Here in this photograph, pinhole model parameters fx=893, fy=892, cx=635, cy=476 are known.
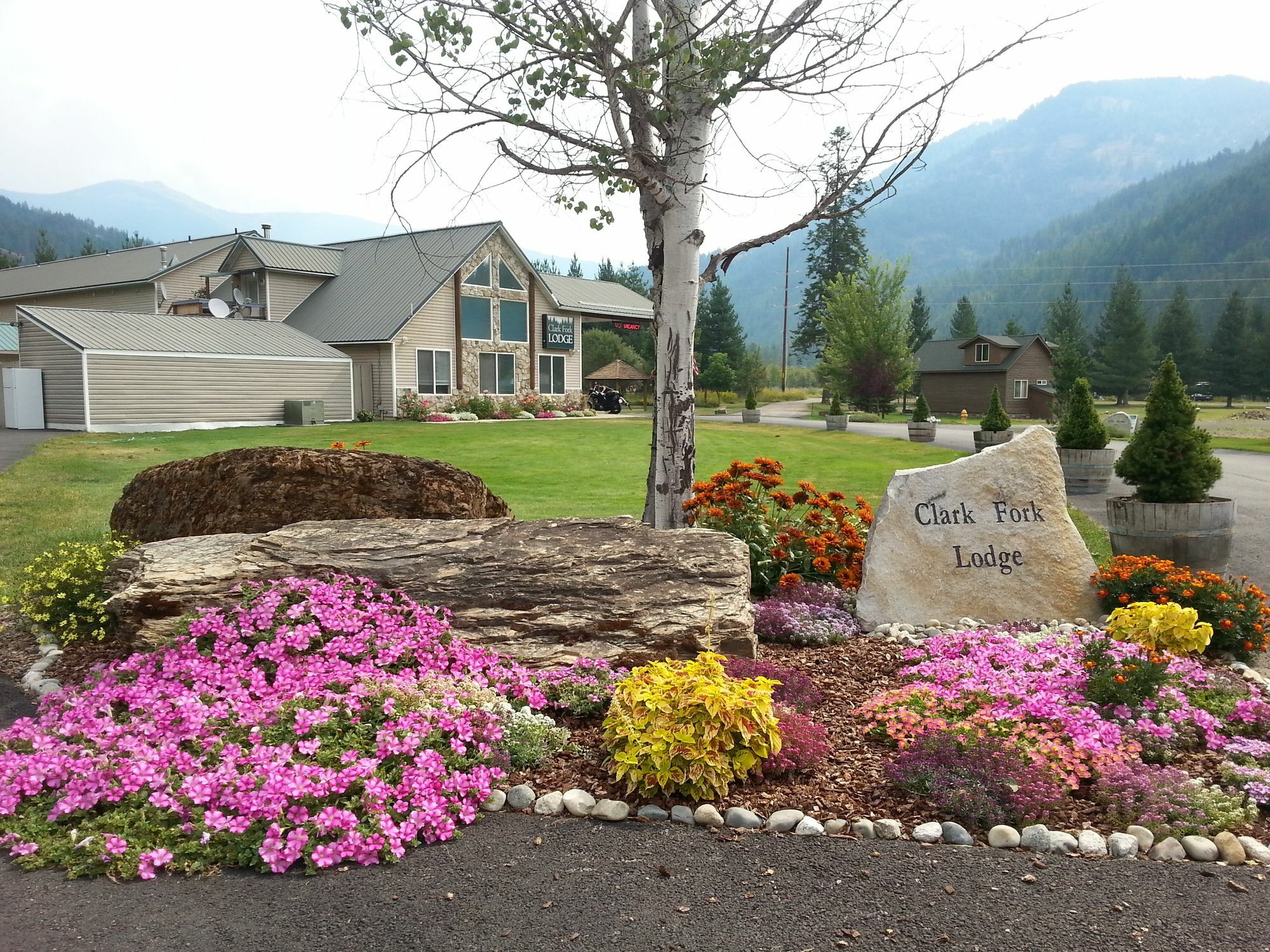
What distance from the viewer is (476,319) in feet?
116

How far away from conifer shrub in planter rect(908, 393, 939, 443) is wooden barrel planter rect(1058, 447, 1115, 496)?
51.2 ft

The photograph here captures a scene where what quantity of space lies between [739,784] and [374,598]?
103 inches

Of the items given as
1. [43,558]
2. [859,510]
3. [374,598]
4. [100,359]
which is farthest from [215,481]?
[100,359]

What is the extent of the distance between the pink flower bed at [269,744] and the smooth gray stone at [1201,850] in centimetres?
278

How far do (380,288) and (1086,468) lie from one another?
2834 cm

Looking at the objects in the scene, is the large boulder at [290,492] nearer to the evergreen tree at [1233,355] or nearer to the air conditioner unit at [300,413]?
the air conditioner unit at [300,413]

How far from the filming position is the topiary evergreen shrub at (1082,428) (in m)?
12.3

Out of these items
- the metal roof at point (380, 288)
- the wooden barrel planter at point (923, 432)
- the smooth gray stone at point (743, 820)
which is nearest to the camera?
the smooth gray stone at point (743, 820)

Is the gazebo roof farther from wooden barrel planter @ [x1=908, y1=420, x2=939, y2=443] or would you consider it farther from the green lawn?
wooden barrel planter @ [x1=908, y1=420, x2=939, y2=443]

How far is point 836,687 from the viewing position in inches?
208

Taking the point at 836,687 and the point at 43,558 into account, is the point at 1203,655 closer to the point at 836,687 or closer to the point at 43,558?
the point at 836,687

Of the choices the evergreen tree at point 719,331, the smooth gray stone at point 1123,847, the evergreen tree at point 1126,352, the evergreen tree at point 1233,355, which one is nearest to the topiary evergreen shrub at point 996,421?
the smooth gray stone at point 1123,847

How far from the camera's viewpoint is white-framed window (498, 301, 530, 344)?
3656cm

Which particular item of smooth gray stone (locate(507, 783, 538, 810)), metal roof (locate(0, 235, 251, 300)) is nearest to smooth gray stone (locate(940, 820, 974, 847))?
smooth gray stone (locate(507, 783, 538, 810))
